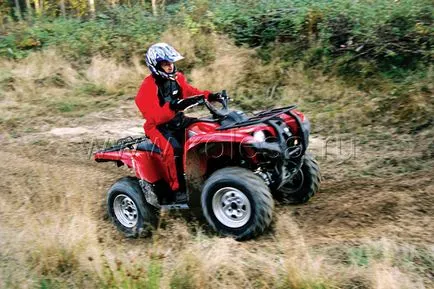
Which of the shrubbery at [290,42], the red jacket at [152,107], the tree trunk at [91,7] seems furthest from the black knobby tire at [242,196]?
the tree trunk at [91,7]

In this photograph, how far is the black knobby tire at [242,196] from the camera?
5.53 metres

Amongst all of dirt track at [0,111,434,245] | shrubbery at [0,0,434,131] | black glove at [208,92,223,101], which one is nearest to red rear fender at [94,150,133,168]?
dirt track at [0,111,434,245]

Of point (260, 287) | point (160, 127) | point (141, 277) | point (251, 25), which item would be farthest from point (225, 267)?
point (251, 25)

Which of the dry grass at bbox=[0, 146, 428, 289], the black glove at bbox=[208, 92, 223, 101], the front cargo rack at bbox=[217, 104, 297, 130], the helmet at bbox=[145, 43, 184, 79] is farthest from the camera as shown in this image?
the black glove at bbox=[208, 92, 223, 101]

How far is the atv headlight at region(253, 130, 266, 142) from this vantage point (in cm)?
562

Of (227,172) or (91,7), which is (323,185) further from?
(91,7)

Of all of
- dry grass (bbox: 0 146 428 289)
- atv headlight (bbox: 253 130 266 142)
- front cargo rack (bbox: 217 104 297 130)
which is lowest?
dry grass (bbox: 0 146 428 289)

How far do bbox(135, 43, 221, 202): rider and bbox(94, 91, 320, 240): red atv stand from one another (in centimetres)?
17

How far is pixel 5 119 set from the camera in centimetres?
1191

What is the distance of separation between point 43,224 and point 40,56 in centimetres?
918

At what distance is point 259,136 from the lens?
5672 mm

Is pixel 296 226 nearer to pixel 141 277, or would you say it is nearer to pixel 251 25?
pixel 141 277

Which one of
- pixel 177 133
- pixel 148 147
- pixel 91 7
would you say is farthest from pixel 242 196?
pixel 91 7

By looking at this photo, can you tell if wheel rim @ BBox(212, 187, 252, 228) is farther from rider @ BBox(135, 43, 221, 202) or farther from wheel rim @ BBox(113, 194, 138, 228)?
wheel rim @ BBox(113, 194, 138, 228)
